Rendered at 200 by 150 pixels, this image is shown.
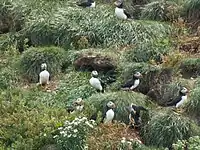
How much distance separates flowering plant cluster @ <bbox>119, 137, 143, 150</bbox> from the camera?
7.85m

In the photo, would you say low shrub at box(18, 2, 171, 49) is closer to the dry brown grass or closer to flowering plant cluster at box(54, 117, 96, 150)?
the dry brown grass

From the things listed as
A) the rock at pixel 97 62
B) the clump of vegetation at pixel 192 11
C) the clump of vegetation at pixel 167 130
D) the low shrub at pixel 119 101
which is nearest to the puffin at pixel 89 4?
the clump of vegetation at pixel 192 11

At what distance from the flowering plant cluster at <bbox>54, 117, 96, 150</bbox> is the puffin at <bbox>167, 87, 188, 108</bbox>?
203cm

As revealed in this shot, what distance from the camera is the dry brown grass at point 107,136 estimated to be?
8.03 metres

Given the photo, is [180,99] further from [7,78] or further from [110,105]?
[7,78]

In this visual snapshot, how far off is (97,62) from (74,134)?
324cm

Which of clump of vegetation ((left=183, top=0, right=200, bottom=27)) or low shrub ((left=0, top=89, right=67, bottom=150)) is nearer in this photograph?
low shrub ((left=0, top=89, right=67, bottom=150))

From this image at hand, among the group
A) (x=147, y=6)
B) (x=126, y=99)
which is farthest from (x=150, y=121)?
(x=147, y=6)

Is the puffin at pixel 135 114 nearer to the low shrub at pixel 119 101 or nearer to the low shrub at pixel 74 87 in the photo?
the low shrub at pixel 119 101

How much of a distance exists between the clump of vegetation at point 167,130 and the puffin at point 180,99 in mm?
476

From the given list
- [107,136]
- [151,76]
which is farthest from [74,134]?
[151,76]

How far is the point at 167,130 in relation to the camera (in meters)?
8.55

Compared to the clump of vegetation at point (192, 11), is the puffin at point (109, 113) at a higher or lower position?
lower

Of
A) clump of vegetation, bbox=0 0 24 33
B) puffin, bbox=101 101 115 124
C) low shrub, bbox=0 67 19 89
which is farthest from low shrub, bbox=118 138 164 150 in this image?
clump of vegetation, bbox=0 0 24 33
